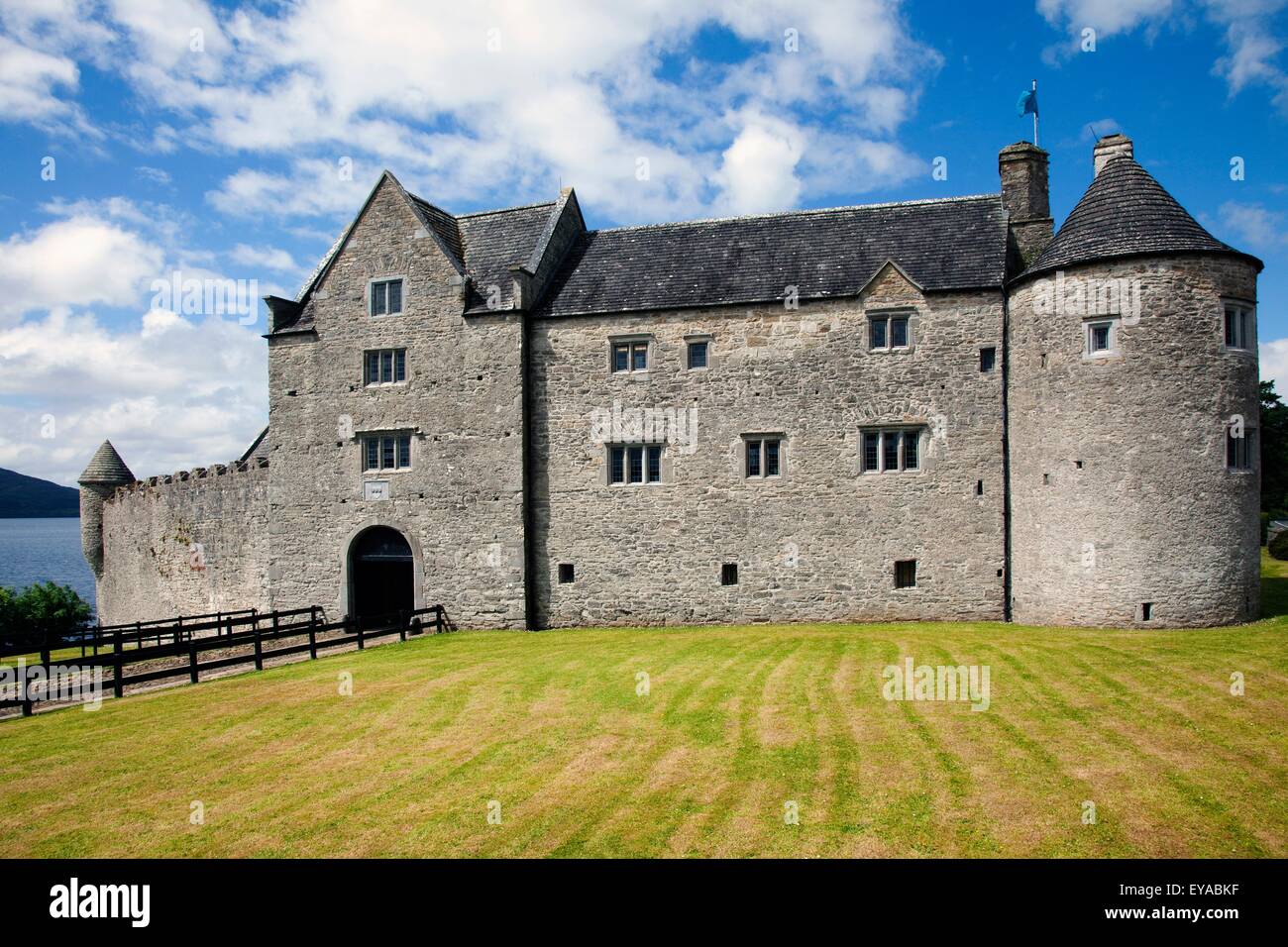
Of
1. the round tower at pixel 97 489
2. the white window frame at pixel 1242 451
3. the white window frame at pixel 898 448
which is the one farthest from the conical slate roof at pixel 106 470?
the white window frame at pixel 1242 451

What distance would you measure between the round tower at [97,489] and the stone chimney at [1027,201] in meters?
40.4

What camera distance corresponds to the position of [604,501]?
27.2 meters

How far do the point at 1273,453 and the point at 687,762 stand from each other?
181ft

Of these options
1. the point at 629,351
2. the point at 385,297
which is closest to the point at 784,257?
the point at 629,351

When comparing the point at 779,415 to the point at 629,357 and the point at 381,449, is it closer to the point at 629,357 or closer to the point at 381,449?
the point at 629,357

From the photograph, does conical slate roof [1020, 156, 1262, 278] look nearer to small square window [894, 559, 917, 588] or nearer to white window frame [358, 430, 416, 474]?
small square window [894, 559, 917, 588]

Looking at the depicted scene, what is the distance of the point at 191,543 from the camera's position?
3503 centimetres

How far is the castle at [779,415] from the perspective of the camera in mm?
21812

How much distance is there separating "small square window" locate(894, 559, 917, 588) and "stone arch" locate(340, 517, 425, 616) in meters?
15.2

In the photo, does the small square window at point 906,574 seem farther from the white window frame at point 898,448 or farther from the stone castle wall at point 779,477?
the white window frame at point 898,448

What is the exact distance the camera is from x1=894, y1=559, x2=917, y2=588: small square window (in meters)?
25.1
